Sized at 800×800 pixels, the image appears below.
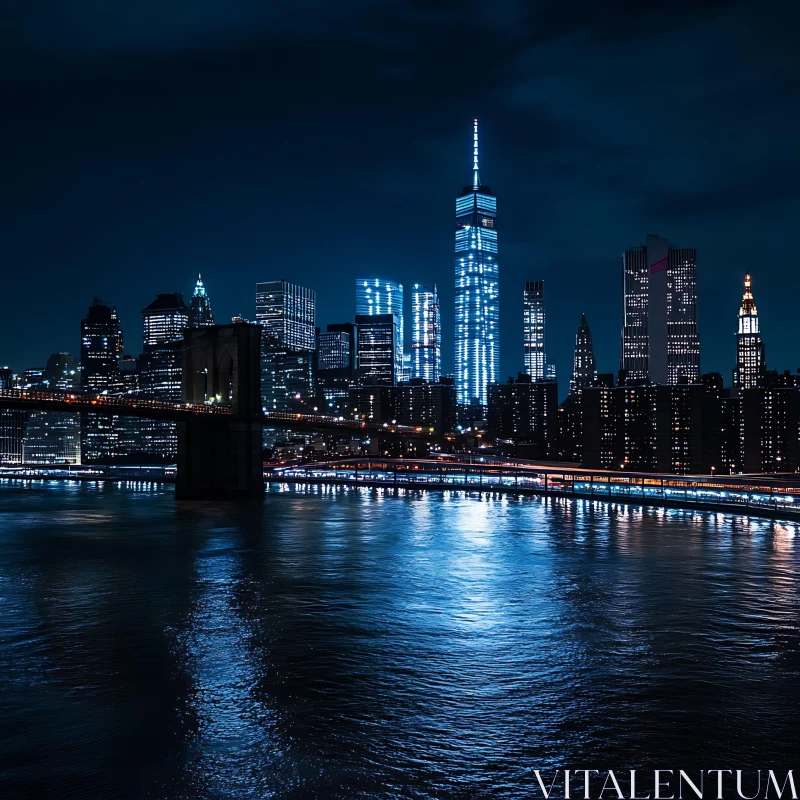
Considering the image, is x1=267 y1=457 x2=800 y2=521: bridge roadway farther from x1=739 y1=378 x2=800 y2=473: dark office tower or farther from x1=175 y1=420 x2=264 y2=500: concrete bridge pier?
x1=739 y1=378 x2=800 y2=473: dark office tower

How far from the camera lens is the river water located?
559 inches

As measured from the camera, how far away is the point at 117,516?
6619cm

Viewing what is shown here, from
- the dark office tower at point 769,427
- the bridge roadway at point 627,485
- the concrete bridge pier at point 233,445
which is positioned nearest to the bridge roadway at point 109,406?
the concrete bridge pier at point 233,445

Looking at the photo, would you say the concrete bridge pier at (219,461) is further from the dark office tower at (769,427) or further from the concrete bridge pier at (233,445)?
the dark office tower at (769,427)

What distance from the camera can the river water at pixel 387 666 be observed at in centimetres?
1421

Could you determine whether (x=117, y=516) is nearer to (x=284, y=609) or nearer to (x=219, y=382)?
Answer: (x=219, y=382)

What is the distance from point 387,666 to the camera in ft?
67.3

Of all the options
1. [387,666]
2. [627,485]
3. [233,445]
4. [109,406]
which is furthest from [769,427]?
[387,666]

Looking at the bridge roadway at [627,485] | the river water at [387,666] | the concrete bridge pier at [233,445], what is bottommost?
the bridge roadway at [627,485]

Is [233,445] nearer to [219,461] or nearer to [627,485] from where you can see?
[219,461]

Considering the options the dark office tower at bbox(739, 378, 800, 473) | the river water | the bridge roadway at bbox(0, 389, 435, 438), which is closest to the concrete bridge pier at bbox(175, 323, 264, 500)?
the bridge roadway at bbox(0, 389, 435, 438)

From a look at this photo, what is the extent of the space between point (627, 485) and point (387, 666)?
219 feet

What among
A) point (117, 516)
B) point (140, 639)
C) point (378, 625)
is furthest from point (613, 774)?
point (117, 516)

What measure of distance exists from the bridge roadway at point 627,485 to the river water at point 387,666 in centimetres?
2071
